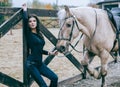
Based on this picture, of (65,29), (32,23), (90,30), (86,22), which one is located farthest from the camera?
(90,30)

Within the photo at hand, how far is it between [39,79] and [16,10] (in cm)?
153

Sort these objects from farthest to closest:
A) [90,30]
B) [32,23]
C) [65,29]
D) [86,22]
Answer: [90,30], [86,22], [65,29], [32,23]

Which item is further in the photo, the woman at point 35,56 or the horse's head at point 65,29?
the horse's head at point 65,29

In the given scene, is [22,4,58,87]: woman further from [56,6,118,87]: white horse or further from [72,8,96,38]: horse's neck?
[72,8,96,38]: horse's neck

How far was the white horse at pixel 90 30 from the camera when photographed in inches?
213

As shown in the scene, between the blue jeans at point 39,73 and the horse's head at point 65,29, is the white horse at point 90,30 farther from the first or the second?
the blue jeans at point 39,73

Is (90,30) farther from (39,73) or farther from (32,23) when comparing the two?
(39,73)

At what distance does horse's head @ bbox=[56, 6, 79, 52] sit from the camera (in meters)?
5.35

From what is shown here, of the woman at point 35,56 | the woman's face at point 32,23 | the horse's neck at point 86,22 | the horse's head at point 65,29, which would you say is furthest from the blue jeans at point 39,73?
the horse's neck at point 86,22

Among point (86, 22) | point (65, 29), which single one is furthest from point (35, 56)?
point (86, 22)

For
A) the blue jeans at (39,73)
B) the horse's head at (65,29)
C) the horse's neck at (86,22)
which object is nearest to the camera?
the blue jeans at (39,73)

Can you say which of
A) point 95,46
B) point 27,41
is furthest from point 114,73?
point 27,41

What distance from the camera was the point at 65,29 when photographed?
5.41m

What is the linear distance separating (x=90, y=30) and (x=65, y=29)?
869mm
